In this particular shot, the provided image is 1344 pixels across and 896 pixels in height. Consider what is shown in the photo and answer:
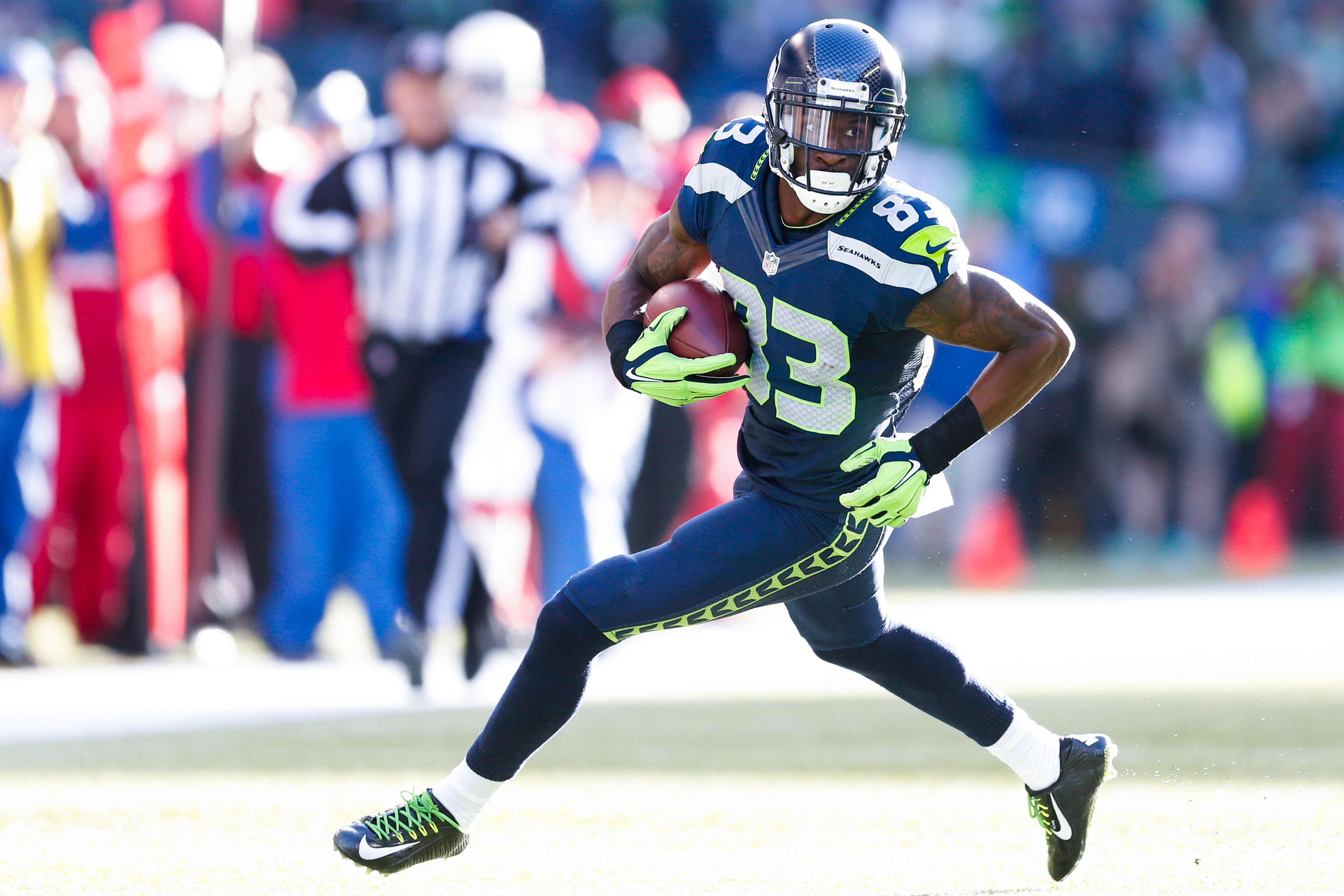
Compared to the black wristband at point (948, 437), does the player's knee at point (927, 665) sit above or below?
below

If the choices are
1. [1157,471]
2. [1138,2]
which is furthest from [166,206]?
[1138,2]

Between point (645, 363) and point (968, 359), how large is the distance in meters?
7.02

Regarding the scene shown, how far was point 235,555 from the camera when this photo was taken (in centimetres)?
800

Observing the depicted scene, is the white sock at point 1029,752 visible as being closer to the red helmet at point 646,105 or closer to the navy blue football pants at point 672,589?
the navy blue football pants at point 672,589

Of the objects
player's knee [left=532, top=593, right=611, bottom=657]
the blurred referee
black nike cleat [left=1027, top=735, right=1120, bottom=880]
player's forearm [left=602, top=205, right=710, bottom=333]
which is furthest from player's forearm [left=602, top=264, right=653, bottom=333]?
the blurred referee

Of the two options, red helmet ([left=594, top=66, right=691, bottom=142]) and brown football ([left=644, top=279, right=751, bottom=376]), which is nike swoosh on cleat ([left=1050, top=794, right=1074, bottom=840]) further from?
red helmet ([left=594, top=66, right=691, bottom=142])

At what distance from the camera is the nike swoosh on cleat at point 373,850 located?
3.39 m

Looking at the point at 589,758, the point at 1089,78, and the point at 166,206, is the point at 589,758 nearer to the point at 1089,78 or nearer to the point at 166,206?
the point at 166,206

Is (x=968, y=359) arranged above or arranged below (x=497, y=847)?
below

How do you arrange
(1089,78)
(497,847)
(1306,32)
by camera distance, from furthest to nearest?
(1306,32), (1089,78), (497,847)

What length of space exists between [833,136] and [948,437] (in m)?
0.61

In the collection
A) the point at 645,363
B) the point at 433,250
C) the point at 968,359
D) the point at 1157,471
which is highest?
the point at 645,363

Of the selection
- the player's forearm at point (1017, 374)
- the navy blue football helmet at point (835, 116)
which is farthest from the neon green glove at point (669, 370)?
the player's forearm at point (1017, 374)

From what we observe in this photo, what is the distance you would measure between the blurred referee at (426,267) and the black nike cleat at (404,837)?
2.66m
